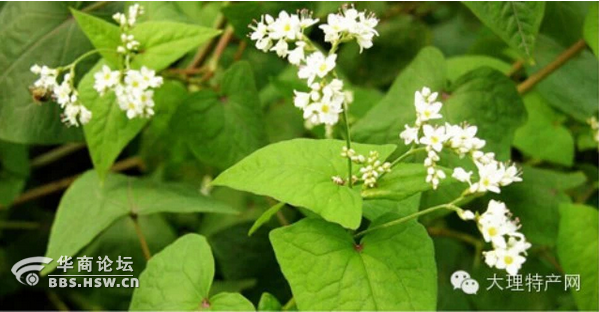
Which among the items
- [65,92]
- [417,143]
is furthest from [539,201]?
[65,92]

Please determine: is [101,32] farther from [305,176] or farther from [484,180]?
[484,180]

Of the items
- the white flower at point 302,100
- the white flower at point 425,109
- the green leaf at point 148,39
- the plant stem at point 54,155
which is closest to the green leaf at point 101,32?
the green leaf at point 148,39

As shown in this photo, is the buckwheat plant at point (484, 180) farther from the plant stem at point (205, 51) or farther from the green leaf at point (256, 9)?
the plant stem at point (205, 51)

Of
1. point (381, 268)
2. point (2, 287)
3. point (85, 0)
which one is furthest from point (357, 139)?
point (2, 287)

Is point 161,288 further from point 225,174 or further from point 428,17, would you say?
point 428,17

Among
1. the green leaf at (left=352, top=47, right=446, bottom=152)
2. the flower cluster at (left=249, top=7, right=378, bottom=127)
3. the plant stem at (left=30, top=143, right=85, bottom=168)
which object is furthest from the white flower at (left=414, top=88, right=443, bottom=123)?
the plant stem at (left=30, top=143, right=85, bottom=168)
